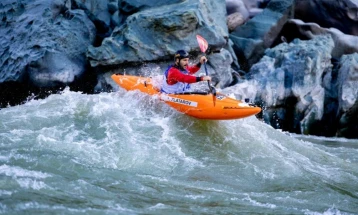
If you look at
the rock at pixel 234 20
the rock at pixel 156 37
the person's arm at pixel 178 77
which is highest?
the person's arm at pixel 178 77

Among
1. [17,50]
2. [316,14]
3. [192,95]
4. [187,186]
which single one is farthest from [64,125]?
[316,14]

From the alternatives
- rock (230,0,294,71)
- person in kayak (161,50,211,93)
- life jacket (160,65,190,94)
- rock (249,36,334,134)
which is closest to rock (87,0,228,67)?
rock (249,36,334,134)

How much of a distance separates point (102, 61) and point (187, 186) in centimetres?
624

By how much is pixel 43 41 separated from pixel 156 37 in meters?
2.48

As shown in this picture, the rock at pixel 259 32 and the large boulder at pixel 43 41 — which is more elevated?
the large boulder at pixel 43 41

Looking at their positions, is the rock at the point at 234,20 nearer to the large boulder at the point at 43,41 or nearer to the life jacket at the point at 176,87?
the large boulder at the point at 43,41

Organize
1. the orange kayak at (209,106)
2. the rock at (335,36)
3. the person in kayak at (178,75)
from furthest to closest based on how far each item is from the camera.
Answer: the rock at (335,36) → the person in kayak at (178,75) → the orange kayak at (209,106)

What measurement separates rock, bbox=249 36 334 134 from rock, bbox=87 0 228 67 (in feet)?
4.61

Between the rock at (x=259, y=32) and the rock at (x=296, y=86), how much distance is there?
1460mm

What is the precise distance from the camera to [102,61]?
428 inches

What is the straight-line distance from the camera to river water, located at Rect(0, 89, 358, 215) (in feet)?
14.4

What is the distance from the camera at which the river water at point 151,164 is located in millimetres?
4402

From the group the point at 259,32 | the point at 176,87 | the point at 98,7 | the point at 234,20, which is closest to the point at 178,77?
the point at 176,87

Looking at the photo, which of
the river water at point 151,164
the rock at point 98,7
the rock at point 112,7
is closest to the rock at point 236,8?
the rock at point 112,7
